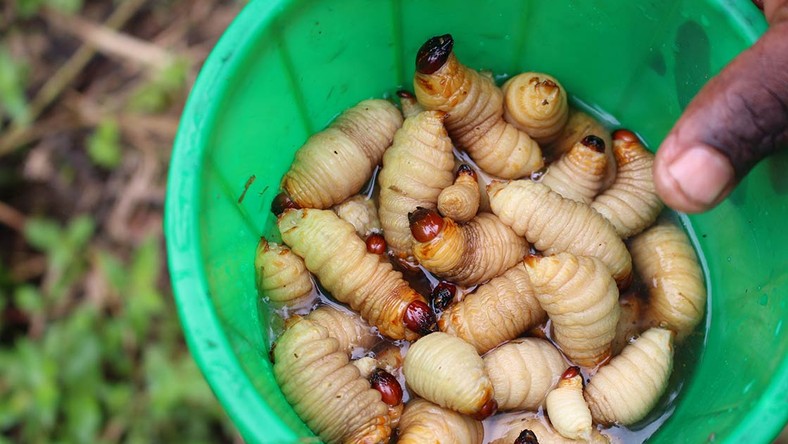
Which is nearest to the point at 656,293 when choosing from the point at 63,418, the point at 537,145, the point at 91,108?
the point at 537,145

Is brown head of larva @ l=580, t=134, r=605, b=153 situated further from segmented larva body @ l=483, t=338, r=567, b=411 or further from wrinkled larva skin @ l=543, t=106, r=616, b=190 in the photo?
segmented larva body @ l=483, t=338, r=567, b=411

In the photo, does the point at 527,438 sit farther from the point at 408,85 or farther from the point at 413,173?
the point at 408,85

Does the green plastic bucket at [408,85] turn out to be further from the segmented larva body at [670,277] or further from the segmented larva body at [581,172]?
the segmented larva body at [581,172]

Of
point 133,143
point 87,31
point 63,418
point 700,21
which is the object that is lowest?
point 63,418

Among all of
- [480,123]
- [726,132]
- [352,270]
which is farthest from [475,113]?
[726,132]

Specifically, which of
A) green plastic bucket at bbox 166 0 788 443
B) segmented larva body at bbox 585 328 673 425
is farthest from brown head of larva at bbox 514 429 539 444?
green plastic bucket at bbox 166 0 788 443

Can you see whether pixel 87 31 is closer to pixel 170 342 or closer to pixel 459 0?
pixel 170 342

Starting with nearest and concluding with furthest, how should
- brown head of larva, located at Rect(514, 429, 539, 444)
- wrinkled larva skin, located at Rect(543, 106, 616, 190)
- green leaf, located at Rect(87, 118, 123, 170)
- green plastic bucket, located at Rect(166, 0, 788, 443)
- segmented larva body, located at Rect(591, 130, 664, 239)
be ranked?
green plastic bucket, located at Rect(166, 0, 788, 443) < brown head of larva, located at Rect(514, 429, 539, 444) < segmented larva body, located at Rect(591, 130, 664, 239) < wrinkled larva skin, located at Rect(543, 106, 616, 190) < green leaf, located at Rect(87, 118, 123, 170)

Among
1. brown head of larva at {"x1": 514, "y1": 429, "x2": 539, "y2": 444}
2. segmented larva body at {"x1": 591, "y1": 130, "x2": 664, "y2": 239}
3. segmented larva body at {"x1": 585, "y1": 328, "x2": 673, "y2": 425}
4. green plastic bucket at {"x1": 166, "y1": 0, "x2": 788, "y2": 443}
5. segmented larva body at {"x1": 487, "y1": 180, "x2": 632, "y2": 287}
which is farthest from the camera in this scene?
segmented larva body at {"x1": 591, "y1": 130, "x2": 664, "y2": 239}
